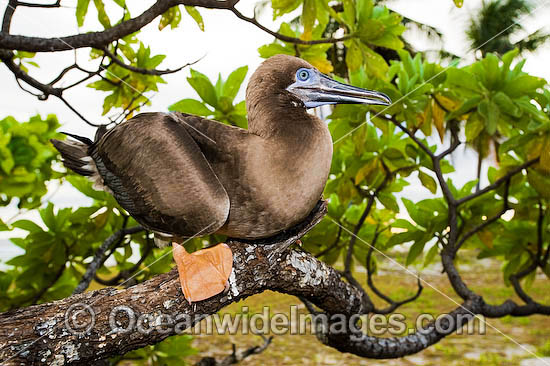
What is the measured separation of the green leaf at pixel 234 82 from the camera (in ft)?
5.94

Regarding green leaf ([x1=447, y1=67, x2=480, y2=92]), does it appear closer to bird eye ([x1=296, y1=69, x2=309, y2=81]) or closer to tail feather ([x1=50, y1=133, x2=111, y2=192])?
bird eye ([x1=296, y1=69, x2=309, y2=81])

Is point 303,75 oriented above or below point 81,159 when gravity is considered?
above

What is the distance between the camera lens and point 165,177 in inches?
42.7

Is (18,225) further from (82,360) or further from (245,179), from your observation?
(245,179)

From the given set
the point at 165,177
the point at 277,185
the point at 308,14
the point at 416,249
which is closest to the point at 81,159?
the point at 165,177

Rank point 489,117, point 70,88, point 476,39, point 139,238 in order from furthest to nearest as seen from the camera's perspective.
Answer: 1. point 476,39
2. point 139,238
3. point 489,117
4. point 70,88

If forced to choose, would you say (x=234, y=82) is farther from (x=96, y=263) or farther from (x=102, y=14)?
(x=96, y=263)

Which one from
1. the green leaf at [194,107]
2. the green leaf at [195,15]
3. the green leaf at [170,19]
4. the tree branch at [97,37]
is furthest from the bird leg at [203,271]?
the green leaf at [170,19]

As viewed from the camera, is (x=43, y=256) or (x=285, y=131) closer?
(x=285, y=131)

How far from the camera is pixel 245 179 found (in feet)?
3.52

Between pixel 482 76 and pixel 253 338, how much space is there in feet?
12.7

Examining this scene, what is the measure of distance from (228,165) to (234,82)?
2.75 feet

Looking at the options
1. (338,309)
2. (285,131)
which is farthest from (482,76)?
(285,131)

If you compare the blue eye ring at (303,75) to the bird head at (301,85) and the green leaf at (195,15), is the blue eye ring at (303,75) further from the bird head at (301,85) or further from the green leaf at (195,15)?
the green leaf at (195,15)
